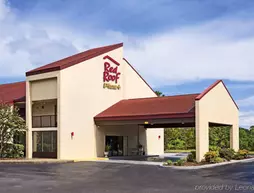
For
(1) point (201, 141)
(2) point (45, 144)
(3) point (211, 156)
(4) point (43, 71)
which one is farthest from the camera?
(2) point (45, 144)

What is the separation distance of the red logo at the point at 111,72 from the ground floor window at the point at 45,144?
259 inches

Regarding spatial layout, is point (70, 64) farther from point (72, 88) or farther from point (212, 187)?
point (212, 187)

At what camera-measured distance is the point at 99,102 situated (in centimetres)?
3184

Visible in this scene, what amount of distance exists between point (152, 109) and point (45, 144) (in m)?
8.46

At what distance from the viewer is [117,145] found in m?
34.2

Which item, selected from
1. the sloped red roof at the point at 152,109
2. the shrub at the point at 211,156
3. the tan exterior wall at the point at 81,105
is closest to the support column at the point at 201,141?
the shrub at the point at 211,156

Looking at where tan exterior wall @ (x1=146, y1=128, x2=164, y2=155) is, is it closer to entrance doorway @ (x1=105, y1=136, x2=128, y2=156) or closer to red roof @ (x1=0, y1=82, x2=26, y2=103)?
entrance doorway @ (x1=105, y1=136, x2=128, y2=156)

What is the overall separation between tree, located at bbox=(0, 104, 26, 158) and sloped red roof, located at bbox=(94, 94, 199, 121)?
5984 mm

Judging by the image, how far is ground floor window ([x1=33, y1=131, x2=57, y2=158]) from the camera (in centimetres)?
2909

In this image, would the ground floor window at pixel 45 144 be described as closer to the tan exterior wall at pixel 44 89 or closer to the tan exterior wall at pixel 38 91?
the tan exterior wall at pixel 38 91

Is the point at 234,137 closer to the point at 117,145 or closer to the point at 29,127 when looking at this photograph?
the point at 117,145

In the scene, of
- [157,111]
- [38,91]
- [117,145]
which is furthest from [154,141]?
[38,91]

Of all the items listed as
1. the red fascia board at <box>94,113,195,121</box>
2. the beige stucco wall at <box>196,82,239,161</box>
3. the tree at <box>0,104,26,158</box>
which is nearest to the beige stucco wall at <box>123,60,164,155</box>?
the red fascia board at <box>94,113,195,121</box>

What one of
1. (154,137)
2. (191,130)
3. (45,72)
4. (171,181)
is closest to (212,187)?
(171,181)
